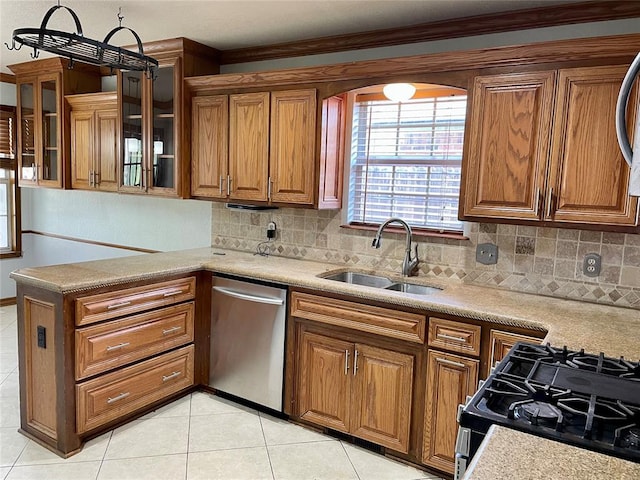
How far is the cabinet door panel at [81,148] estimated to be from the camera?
4059mm

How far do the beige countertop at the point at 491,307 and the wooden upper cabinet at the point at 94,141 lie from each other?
1055 mm

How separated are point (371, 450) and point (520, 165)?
1756 mm

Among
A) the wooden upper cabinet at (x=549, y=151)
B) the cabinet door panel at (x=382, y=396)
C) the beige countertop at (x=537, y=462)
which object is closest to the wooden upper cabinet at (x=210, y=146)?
the cabinet door panel at (x=382, y=396)

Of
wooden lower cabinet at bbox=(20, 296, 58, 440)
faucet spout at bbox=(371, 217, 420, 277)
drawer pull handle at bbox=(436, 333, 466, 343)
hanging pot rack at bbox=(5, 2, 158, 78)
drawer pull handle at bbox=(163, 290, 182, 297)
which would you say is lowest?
wooden lower cabinet at bbox=(20, 296, 58, 440)

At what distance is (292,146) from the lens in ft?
10.3

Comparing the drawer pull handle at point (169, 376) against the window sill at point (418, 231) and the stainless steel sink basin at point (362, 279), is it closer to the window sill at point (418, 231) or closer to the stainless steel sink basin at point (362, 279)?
the stainless steel sink basin at point (362, 279)

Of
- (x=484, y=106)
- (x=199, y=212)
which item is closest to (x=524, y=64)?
(x=484, y=106)

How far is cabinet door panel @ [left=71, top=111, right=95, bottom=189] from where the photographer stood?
4059mm

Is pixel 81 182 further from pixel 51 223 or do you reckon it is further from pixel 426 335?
pixel 426 335

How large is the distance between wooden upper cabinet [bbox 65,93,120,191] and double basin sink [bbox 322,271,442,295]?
6.73ft

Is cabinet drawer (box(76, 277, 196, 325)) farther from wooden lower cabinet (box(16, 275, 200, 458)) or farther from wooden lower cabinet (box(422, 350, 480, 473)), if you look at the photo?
wooden lower cabinet (box(422, 350, 480, 473))

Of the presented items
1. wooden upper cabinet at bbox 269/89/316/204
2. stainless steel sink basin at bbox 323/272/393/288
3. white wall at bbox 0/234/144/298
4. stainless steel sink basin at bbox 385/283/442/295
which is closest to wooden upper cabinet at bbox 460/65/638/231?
stainless steel sink basin at bbox 385/283/442/295

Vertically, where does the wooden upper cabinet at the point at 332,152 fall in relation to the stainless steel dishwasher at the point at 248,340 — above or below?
above

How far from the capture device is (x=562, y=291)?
2.65m
